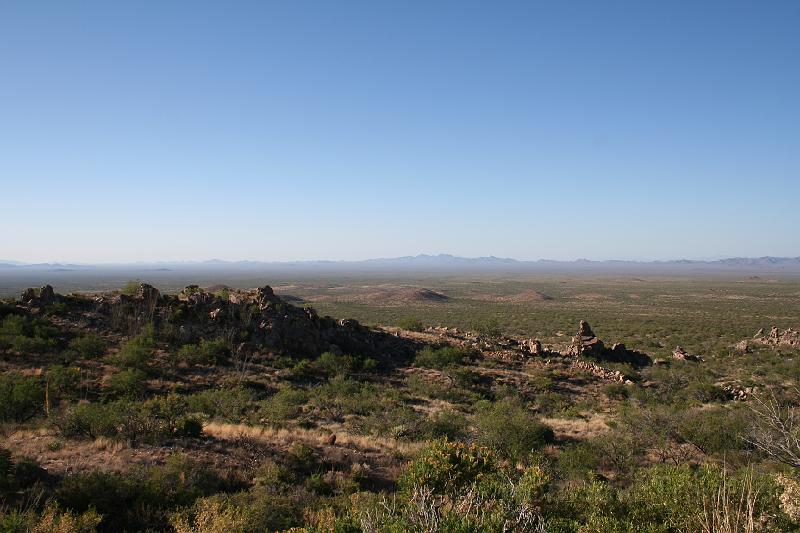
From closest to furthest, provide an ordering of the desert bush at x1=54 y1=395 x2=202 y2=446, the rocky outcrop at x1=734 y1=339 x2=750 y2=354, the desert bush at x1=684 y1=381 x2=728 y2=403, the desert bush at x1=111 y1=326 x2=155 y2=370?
the desert bush at x1=54 y1=395 x2=202 y2=446, the desert bush at x1=111 y1=326 x2=155 y2=370, the desert bush at x1=684 y1=381 x2=728 y2=403, the rocky outcrop at x1=734 y1=339 x2=750 y2=354

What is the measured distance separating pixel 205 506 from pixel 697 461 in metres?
12.1

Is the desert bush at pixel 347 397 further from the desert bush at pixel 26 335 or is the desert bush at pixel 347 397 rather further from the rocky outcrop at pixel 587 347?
the rocky outcrop at pixel 587 347

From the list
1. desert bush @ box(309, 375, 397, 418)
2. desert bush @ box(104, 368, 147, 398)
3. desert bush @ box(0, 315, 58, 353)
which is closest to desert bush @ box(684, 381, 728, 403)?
desert bush @ box(309, 375, 397, 418)

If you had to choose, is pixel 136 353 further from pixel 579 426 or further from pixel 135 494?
pixel 579 426

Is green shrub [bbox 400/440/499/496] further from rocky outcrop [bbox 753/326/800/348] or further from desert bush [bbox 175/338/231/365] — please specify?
rocky outcrop [bbox 753/326/800/348]

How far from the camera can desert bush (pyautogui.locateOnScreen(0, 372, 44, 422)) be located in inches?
480

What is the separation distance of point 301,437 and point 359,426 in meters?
2.09

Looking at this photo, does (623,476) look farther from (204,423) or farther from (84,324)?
(84,324)

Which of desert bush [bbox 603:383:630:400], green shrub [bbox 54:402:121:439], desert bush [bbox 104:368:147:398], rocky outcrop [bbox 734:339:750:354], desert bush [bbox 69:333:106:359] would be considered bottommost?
desert bush [bbox 603:383:630:400]

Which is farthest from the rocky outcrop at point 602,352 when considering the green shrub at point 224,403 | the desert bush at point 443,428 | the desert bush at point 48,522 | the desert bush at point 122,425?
the desert bush at point 48,522

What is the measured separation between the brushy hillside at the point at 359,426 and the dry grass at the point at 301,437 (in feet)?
0.36

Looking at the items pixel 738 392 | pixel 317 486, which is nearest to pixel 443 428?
pixel 317 486

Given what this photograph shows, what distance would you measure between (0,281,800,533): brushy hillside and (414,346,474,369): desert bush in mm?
113

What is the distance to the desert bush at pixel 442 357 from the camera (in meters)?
22.3
